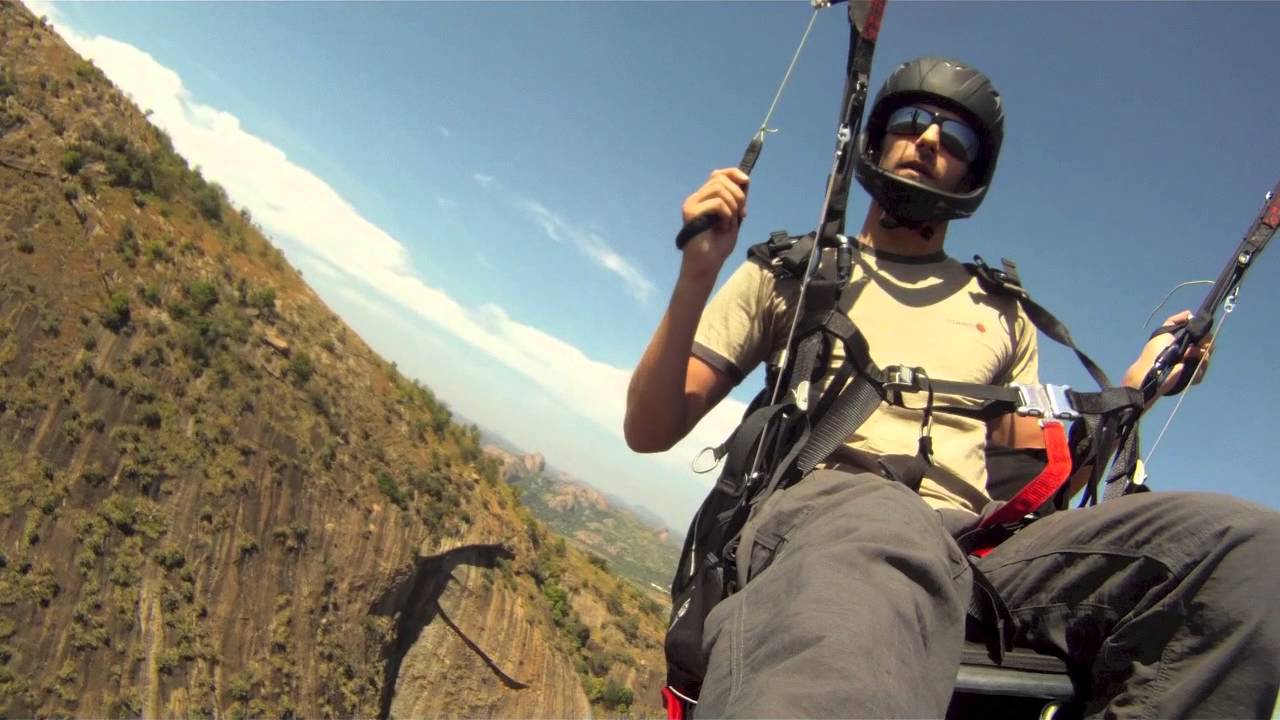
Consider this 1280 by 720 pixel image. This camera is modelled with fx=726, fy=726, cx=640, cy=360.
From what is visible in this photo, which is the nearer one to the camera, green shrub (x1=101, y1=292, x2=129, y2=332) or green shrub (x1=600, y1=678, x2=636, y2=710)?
green shrub (x1=101, y1=292, x2=129, y2=332)

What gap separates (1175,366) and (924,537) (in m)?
2.25

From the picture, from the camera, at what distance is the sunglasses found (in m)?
3.56

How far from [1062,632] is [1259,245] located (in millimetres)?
2869

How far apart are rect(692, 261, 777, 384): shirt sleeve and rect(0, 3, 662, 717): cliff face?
39.5 metres

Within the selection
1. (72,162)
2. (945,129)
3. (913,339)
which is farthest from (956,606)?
(72,162)

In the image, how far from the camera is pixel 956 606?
80.8 inches

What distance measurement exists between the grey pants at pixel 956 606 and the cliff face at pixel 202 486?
132ft

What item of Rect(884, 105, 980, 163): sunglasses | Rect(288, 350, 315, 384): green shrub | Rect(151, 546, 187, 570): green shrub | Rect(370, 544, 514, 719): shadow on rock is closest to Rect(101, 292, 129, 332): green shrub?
Rect(288, 350, 315, 384): green shrub

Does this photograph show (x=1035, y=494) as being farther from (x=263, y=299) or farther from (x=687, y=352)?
(x=263, y=299)

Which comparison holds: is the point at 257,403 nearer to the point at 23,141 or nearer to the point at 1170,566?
the point at 23,141

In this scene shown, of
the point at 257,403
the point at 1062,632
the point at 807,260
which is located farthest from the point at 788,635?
the point at 257,403

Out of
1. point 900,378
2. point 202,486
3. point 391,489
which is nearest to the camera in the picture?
point 900,378

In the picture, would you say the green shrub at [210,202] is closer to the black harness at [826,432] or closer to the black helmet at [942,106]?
the black helmet at [942,106]

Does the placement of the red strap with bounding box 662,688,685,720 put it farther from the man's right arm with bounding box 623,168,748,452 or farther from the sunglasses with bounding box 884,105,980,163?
the sunglasses with bounding box 884,105,980,163
